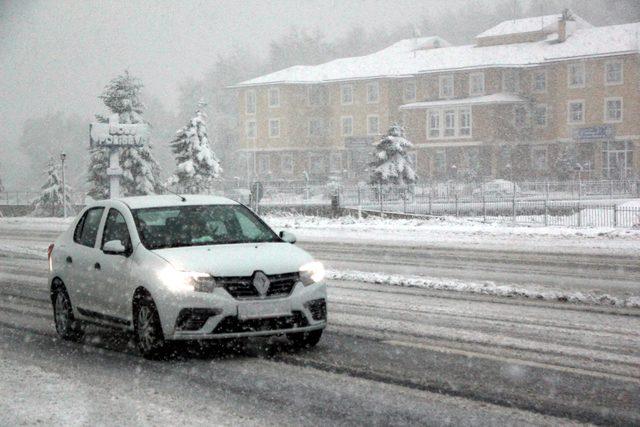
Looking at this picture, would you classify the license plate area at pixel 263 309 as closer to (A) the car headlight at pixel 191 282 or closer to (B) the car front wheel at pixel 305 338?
(A) the car headlight at pixel 191 282

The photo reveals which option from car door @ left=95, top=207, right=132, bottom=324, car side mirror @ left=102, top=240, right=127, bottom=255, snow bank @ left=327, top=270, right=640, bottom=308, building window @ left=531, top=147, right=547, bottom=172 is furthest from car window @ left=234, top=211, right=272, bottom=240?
building window @ left=531, top=147, right=547, bottom=172

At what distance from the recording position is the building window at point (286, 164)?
8619 cm

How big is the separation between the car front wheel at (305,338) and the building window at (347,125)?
243 ft

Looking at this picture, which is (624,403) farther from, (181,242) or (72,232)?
(72,232)

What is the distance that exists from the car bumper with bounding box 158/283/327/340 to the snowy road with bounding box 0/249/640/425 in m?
0.30

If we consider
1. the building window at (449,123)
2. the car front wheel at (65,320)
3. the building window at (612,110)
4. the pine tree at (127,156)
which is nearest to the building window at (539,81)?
the building window at (449,123)

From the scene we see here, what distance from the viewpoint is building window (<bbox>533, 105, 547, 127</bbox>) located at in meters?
74.0

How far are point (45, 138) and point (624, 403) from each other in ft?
588

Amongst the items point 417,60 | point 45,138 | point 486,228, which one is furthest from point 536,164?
point 45,138

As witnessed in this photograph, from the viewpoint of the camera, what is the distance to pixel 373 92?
82375 mm

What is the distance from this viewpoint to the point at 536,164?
240ft

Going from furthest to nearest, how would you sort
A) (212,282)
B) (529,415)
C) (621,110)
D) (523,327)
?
(621,110) → (523,327) → (212,282) → (529,415)

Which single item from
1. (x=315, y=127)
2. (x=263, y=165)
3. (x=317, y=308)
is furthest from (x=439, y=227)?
(x=263, y=165)

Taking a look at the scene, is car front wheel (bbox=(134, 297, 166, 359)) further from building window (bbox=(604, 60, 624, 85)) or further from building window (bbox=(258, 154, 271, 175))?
building window (bbox=(258, 154, 271, 175))
